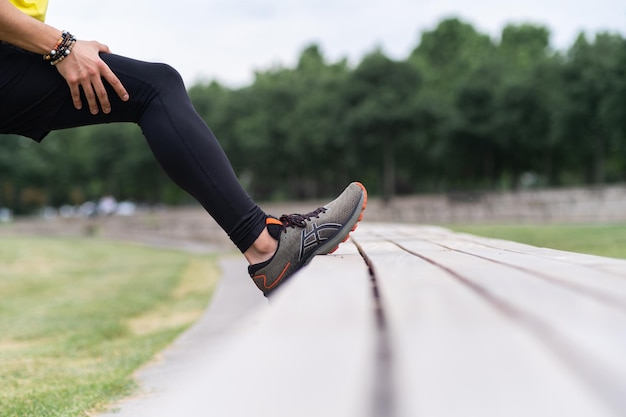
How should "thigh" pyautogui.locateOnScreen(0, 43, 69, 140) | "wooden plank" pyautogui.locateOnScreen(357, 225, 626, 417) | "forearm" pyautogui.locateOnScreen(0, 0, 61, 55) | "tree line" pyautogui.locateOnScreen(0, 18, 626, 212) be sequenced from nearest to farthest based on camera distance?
"wooden plank" pyautogui.locateOnScreen(357, 225, 626, 417), "forearm" pyautogui.locateOnScreen(0, 0, 61, 55), "thigh" pyautogui.locateOnScreen(0, 43, 69, 140), "tree line" pyautogui.locateOnScreen(0, 18, 626, 212)

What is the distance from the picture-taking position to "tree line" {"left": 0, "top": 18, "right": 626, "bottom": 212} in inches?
1224

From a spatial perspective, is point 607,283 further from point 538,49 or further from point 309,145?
point 538,49

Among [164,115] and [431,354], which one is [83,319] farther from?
[431,354]

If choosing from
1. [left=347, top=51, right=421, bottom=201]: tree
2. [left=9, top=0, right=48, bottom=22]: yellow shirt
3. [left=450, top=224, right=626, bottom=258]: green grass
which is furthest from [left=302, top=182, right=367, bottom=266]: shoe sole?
[left=347, top=51, right=421, bottom=201]: tree

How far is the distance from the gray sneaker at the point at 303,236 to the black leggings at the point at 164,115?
0.29ft

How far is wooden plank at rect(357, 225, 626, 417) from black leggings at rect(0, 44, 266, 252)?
2.90 feet

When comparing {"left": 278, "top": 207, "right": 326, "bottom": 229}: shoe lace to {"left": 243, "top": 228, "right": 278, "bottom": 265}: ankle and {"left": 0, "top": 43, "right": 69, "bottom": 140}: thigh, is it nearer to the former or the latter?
{"left": 243, "top": 228, "right": 278, "bottom": 265}: ankle

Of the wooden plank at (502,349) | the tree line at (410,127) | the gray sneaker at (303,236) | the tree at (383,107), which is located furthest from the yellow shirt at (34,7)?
the tree at (383,107)

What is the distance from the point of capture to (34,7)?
2186mm

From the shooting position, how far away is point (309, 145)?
1500 inches

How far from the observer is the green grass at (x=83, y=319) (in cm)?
357

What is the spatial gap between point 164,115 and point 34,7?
0.62 m

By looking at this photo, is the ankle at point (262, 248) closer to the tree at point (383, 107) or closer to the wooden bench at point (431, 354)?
the wooden bench at point (431, 354)

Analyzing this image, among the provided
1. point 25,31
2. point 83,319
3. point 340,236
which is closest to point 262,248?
point 340,236
